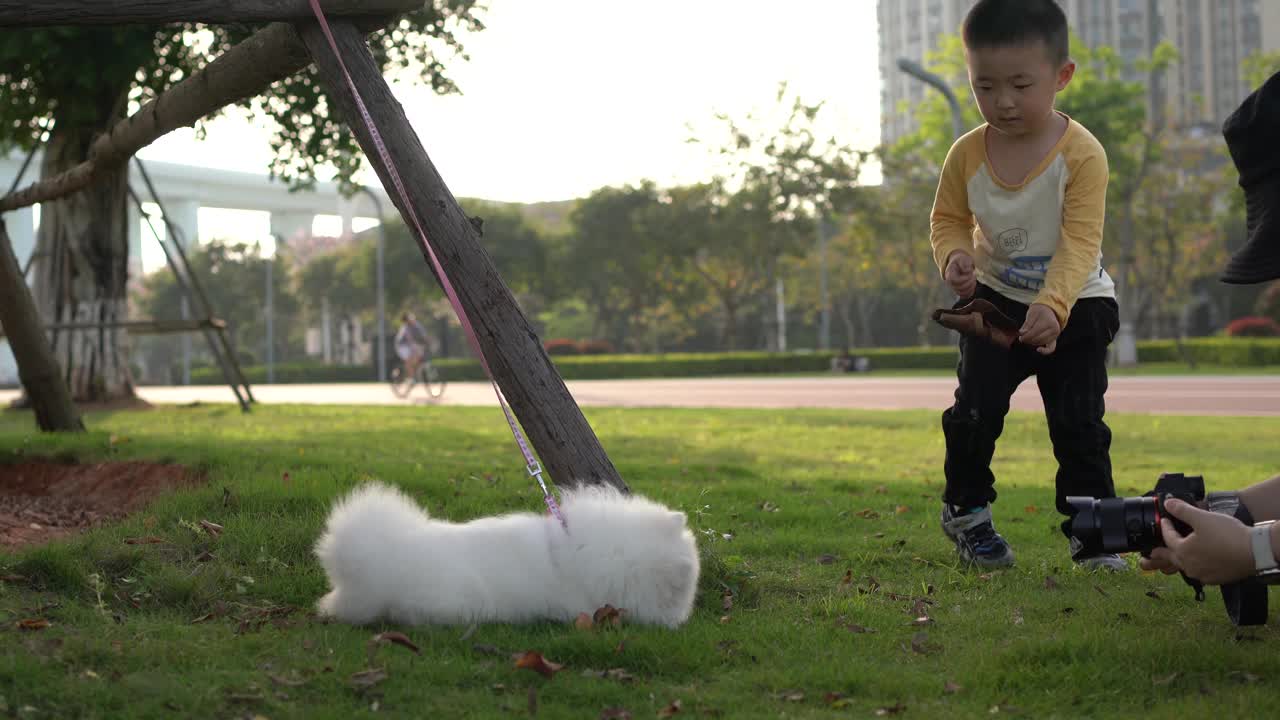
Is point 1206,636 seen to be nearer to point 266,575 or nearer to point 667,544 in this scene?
point 667,544

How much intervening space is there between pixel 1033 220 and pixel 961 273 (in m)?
0.32

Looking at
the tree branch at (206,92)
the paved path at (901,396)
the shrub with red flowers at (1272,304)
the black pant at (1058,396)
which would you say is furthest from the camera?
the shrub with red flowers at (1272,304)

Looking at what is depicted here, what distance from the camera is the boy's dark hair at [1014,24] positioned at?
3809 mm

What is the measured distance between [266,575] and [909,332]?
6348 centimetres

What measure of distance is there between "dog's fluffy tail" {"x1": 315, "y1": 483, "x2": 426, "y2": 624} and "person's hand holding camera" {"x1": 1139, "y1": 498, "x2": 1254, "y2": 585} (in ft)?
6.45

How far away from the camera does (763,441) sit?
37.1ft

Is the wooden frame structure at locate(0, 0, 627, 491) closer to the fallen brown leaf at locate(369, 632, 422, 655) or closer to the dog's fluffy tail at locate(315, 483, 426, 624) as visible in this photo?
the dog's fluffy tail at locate(315, 483, 426, 624)

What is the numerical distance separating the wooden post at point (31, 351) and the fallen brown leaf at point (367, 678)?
5.45m

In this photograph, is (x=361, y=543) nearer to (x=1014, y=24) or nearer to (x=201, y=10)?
(x=201, y=10)

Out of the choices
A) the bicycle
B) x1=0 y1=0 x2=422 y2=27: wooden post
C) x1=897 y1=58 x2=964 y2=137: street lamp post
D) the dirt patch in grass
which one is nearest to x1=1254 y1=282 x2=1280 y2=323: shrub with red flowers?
x1=897 y1=58 x2=964 y2=137: street lamp post

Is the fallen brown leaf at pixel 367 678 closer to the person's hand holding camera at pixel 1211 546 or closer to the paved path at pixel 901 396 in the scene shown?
the person's hand holding camera at pixel 1211 546

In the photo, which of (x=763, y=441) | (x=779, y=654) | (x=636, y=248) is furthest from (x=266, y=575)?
(x=636, y=248)

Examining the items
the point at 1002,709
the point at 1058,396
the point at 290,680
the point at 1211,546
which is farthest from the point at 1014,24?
the point at 290,680

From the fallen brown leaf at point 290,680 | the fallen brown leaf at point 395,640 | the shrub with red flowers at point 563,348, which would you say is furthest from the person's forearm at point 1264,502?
the shrub with red flowers at point 563,348
